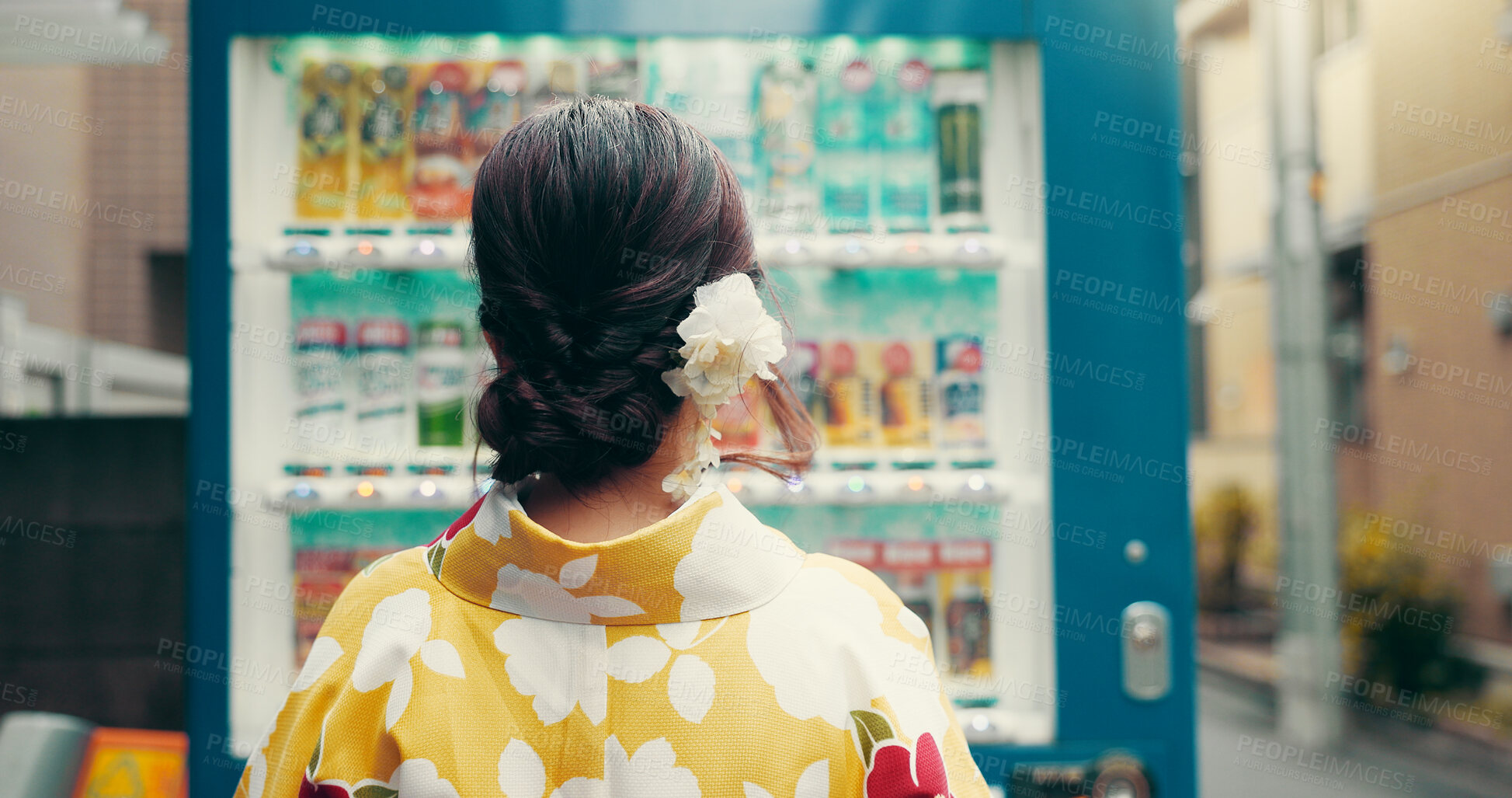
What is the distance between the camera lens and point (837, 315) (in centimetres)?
268

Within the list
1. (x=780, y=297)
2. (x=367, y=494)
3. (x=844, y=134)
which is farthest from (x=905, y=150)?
(x=367, y=494)

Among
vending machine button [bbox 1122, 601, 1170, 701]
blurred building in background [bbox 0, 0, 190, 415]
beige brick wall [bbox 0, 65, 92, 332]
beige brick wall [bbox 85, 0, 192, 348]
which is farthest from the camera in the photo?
beige brick wall [bbox 85, 0, 192, 348]

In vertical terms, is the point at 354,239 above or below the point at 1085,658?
above

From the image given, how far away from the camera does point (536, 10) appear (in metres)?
2.13

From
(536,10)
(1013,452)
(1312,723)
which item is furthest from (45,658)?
(1312,723)

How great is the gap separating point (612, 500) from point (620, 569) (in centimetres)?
11

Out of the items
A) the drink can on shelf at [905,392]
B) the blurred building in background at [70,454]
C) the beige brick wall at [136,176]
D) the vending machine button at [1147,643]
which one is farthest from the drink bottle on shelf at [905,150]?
the beige brick wall at [136,176]

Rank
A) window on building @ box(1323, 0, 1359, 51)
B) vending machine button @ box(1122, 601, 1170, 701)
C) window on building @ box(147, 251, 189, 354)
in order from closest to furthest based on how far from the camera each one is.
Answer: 1. vending machine button @ box(1122, 601, 1170, 701)
2. window on building @ box(147, 251, 189, 354)
3. window on building @ box(1323, 0, 1359, 51)

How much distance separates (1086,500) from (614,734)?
1.44 metres

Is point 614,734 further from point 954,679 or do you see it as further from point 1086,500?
point 954,679

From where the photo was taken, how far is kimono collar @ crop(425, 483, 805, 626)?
3.15 feet

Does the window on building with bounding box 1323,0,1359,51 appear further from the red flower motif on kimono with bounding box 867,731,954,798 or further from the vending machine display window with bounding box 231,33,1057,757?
the red flower motif on kimono with bounding box 867,731,954,798

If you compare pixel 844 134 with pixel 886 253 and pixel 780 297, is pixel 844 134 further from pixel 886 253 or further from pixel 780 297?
pixel 780 297

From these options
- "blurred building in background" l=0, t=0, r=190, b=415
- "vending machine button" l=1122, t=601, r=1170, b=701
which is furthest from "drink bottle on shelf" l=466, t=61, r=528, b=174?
"blurred building in background" l=0, t=0, r=190, b=415
